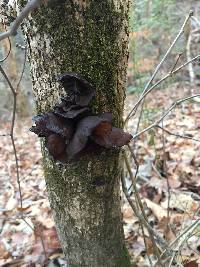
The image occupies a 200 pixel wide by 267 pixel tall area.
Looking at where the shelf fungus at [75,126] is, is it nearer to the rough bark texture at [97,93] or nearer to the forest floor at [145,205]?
the rough bark texture at [97,93]

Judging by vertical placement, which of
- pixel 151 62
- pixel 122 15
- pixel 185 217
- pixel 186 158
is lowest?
pixel 185 217

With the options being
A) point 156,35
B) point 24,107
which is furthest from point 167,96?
point 24,107

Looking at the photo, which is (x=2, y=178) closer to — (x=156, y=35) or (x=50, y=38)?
(x=50, y=38)

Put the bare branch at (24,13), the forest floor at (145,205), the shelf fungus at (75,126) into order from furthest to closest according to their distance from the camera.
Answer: the forest floor at (145,205), the shelf fungus at (75,126), the bare branch at (24,13)

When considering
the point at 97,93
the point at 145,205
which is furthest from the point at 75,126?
the point at 145,205

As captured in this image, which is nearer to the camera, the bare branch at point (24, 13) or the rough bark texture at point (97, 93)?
the bare branch at point (24, 13)

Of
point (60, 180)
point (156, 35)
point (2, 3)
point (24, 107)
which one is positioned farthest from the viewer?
point (24, 107)

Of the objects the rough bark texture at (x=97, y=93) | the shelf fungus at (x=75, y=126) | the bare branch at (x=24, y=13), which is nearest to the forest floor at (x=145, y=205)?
the rough bark texture at (x=97, y=93)

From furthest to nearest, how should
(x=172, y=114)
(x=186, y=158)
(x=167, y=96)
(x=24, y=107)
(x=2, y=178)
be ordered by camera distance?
(x=24, y=107) → (x=167, y=96) → (x=172, y=114) → (x=2, y=178) → (x=186, y=158)
